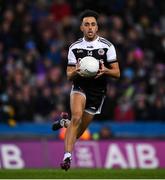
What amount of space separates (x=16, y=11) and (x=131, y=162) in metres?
6.41

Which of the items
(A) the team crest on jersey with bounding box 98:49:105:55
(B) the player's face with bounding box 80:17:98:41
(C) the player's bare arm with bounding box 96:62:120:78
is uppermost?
(B) the player's face with bounding box 80:17:98:41

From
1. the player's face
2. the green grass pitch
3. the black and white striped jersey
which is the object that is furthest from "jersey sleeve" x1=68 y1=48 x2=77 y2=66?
the green grass pitch

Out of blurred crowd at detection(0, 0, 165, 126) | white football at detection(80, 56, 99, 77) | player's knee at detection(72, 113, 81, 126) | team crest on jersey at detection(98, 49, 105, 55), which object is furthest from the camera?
blurred crowd at detection(0, 0, 165, 126)

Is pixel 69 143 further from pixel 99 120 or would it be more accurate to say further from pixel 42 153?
pixel 99 120

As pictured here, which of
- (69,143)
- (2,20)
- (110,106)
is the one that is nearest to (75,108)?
(69,143)

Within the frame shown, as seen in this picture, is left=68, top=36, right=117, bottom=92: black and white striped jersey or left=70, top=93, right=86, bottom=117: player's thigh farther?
left=68, top=36, right=117, bottom=92: black and white striped jersey

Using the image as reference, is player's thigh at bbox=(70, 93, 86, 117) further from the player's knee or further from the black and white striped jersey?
the black and white striped jersey

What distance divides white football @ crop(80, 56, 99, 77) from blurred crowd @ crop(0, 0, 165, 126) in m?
8.42

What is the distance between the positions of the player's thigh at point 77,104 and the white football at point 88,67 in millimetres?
420

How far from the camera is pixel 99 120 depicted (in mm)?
22266

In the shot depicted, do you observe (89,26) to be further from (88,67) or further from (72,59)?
(88,67)

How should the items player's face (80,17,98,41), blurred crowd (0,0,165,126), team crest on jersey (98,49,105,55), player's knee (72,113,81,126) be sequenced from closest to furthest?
player's knee (72,113,81,126) → player's face (80,17,98,41) → team crest on jersey (98,49,105,55) → blurred crowd (0,0,165,126)

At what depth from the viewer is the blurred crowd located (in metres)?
22.3

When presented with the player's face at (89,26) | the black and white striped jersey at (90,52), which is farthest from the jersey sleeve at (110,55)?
the player's face at (89,26)
